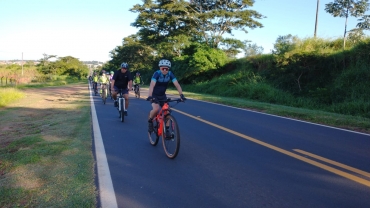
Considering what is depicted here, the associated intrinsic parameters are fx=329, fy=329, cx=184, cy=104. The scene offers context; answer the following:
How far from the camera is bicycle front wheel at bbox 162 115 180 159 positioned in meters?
6.13

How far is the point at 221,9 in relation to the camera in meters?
33.2

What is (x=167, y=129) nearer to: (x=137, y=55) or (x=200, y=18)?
(x=200, y=18)

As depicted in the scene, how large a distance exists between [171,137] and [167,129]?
247mm

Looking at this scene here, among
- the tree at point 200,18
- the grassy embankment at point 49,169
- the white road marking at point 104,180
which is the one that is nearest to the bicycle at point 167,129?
the white road marking at point 104,180

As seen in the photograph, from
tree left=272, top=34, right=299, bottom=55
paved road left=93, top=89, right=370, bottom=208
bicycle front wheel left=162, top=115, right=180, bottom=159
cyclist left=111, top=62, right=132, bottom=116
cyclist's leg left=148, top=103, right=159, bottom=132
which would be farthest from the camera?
tree left=272, top=34, right=299, bottom=55

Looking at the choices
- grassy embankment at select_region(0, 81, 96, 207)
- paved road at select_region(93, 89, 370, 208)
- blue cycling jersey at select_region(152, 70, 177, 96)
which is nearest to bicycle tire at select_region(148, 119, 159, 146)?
paved road at select_region(93, 89, 370, 208)

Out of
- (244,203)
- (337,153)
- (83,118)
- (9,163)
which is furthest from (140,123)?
(244,203)

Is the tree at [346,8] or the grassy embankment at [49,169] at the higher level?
the tree at [346,8]

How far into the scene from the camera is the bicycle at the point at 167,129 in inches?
243

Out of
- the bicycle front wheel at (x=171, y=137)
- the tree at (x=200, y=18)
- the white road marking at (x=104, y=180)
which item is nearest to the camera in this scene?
the white road marking at (x=104, y=180)

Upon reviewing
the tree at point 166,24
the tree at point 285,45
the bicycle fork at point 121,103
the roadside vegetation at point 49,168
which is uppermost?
the tree at point 166,24

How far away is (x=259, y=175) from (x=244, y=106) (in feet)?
35.6

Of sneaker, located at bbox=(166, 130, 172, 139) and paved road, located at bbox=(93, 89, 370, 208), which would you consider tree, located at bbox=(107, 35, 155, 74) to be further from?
sneaker, located at bbox=(166, 130, 172, 139)

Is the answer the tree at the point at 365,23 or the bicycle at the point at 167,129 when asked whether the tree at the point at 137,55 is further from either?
the bicycle at the point at 167,129
